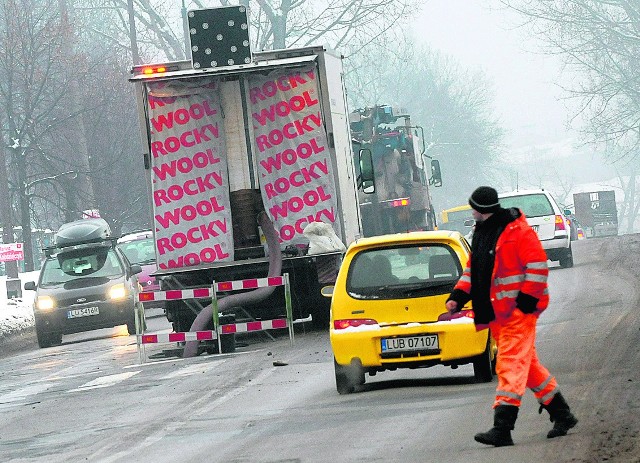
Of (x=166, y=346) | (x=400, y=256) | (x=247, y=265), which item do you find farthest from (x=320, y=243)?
(x=400, y=256)

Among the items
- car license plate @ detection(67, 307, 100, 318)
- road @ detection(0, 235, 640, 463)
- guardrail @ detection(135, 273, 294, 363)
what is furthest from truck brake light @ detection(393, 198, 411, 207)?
guardrail @ detection(135, 273, 294, 363)

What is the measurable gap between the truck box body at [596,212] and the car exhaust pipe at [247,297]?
6482cm

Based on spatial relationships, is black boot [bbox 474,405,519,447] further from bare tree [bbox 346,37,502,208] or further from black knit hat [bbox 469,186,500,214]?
bare tree [bbox 346,37,502,208]

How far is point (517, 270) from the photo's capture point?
924cm

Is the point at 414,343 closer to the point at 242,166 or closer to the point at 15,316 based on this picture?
the point at 242,166

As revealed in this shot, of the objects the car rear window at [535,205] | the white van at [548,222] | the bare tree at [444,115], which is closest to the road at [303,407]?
the white van at [548,222]

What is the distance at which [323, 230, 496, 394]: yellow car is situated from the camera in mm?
12586

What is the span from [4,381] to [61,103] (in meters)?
36.1

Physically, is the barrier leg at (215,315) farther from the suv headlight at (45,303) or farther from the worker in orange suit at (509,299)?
the worker in orange suit at (509,299)

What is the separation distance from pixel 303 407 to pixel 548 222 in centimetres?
1875

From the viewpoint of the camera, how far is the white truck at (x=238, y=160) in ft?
65.7

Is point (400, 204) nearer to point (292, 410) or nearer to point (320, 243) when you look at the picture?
point (320, 243)

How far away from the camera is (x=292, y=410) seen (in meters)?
12.2

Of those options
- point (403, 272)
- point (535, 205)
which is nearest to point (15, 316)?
point (535, 205)
